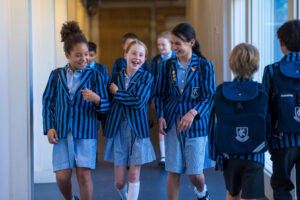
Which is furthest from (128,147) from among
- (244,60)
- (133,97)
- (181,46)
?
(244,60)

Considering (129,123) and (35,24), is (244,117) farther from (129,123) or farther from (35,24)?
(35,24)

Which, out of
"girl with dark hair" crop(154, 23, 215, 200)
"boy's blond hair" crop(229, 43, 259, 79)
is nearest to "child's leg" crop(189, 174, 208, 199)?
"girl with dark hair" crop(154, 23, 215, 200)

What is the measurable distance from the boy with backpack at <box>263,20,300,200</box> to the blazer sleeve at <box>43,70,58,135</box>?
1.49 m

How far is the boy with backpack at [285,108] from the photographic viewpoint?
2547 mm

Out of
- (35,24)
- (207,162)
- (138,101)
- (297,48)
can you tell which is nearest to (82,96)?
(138,101)

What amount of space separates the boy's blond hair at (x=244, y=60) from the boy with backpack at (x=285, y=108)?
0.13 metres

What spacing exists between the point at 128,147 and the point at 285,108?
4.05ft

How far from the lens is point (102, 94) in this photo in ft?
10.7

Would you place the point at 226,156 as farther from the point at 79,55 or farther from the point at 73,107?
the point at 79,55

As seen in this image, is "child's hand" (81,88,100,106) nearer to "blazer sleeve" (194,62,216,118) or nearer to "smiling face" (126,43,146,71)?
"smiling face" (126,43,146,71)

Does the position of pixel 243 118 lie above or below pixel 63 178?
above

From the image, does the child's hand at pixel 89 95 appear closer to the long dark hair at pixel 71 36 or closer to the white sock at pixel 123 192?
the long dark hair at pixel 71 36

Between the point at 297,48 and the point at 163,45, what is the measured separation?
3.15 m

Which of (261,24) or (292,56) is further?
(261,24)
